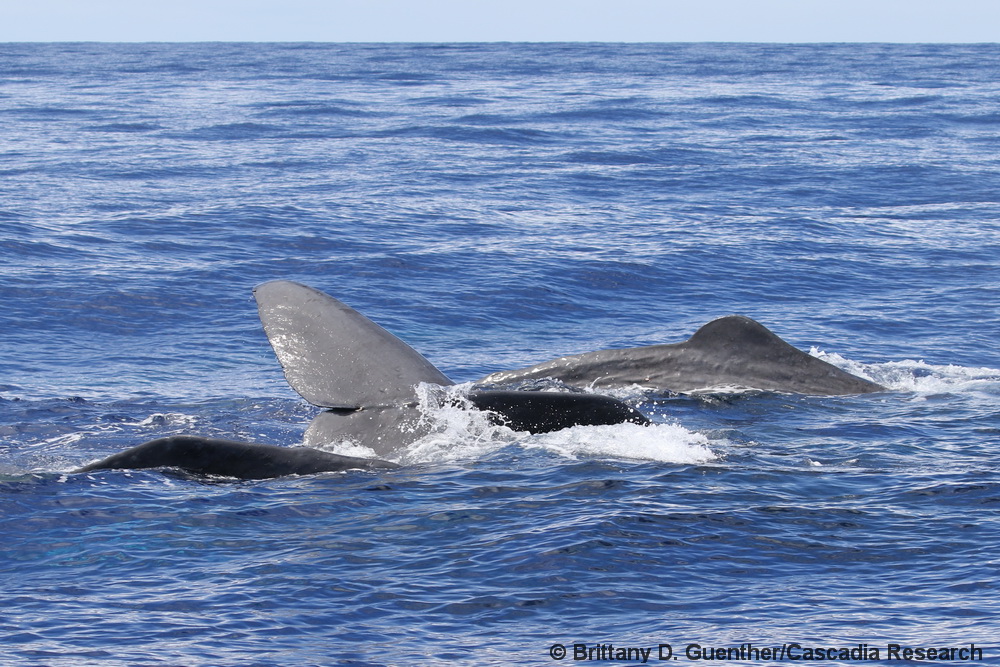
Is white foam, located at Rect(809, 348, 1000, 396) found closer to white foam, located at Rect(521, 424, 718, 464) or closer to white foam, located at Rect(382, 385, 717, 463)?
white foam, located at Rect(521, 424, 718, 464)

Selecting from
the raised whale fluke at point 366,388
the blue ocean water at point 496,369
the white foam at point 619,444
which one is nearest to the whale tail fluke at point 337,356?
the raised whale fluke at point 366,388

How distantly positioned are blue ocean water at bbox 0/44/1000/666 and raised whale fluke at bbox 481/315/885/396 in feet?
0.96

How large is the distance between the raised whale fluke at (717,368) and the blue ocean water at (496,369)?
0.29 metres

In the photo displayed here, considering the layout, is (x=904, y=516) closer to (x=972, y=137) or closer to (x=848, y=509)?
(x=848, y=509)

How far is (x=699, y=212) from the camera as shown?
77.9 feet

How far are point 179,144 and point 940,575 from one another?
27845 millimetres

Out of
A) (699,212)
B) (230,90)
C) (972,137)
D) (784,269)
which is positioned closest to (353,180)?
(699,212)

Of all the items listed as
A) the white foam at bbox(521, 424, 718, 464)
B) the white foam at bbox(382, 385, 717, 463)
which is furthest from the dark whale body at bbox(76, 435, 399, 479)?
the white foam at bbox(521, 424, 718, 464)

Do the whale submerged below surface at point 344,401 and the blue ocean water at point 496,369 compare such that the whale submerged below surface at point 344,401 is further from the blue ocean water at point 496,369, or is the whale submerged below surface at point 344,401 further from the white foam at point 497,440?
the blue ocean water at point 496,369

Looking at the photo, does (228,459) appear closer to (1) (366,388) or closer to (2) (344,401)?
(2) (344,401)

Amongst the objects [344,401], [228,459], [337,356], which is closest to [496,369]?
[337,356]

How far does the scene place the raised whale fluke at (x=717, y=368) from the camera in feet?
36.6

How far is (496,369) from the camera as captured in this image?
13.3 meters

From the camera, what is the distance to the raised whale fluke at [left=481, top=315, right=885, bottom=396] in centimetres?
1115
